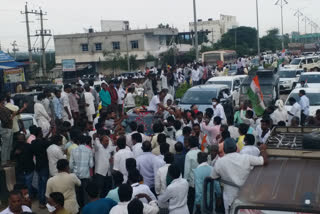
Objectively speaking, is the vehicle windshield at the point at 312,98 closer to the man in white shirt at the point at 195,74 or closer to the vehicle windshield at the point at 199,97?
the vehicle windshield at the point at 199,97

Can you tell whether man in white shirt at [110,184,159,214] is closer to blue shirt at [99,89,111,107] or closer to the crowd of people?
the crowd of people

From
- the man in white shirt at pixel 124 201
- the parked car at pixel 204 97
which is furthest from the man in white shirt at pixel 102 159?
the parked car at pixel 204 97

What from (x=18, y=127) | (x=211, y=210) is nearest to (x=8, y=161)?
(x=18, y=127)

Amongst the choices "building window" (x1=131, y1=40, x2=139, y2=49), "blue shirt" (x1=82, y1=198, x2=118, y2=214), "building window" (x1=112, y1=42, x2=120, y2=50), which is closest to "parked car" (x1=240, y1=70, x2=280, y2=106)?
"blue shirt" (x1=82, y1=198, x2=118, y2=214)

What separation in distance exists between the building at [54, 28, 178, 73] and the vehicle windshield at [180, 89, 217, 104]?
4610 cm

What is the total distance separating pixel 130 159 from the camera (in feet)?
22.5

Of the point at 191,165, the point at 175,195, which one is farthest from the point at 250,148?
the point at 175,195

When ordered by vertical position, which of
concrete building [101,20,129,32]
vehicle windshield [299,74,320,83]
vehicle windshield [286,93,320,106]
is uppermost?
concrete building [101,20,129,32]

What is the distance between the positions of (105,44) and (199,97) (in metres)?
50.1

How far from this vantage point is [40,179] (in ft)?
29.4

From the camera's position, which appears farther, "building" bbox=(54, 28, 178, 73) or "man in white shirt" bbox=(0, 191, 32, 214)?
"building" bbox=(54, 28, 178, 73)

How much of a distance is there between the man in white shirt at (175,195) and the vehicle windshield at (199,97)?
9605 millimetres

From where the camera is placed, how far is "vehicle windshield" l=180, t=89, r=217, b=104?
16.0m

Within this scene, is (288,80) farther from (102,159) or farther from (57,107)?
(102,159)
